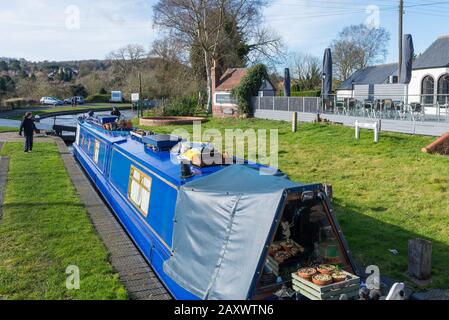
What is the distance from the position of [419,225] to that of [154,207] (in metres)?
4.94

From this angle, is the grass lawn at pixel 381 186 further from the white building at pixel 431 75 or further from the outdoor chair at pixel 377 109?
the white building at pixel 431 75

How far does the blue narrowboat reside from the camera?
3.96 metres

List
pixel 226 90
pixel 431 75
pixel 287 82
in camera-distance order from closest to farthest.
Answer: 1. pixel 431 75
2. pixel 287 82
3. pixel 226 90

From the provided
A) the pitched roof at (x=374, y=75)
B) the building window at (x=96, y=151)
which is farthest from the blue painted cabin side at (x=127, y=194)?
the pitched roof at (x=374, y=75)

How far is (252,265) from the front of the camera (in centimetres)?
385

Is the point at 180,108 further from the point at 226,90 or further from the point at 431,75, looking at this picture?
the point at 431,75

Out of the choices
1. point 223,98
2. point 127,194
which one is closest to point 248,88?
point 223,98

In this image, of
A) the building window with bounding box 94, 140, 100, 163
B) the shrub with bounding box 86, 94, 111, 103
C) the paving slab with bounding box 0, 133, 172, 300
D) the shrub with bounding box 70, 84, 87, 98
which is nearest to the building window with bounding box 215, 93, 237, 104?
the building window with bounding box 94, 140, 100, 163

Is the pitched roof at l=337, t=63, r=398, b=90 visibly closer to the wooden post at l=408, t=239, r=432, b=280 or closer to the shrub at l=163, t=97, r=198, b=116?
the shrub at l=163, t=97, r=198, b=116

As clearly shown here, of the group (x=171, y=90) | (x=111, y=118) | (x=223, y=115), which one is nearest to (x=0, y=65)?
(x=171, y=90)

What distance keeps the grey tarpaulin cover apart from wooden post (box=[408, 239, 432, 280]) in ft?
8.30

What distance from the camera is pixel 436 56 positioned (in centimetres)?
2180

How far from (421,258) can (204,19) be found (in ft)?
89.5
